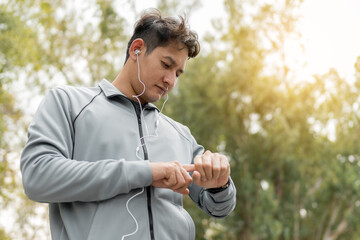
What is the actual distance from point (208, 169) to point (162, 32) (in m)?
0.69

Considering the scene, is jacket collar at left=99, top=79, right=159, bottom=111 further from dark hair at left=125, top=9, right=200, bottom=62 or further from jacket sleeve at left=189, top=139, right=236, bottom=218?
jacket sleeve at left=189, top=139, right=236, bottom=218

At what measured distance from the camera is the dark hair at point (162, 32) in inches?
74.5

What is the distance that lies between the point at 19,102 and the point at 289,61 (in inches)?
275

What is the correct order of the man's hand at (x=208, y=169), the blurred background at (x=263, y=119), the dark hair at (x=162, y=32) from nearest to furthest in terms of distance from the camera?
the man's hand at (x=208, y=169), the dark hair at (x=162, y=32), the blurred background at (x=263, y=119)

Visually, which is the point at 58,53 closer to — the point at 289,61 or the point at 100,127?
the point at 289,61

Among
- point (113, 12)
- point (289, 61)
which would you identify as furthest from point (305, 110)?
point (113, 12)

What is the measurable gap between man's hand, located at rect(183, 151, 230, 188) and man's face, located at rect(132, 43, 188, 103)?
43 cm

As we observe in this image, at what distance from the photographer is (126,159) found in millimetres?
1604

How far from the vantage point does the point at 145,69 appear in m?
1.86

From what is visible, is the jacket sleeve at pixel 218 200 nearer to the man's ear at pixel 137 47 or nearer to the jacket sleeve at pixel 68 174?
the jacket sleeve at pixel 68 174

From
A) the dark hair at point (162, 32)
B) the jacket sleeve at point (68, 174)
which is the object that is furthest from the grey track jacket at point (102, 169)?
the dark hair at point (162, 32)

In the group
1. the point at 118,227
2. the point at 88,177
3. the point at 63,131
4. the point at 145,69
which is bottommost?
the point at 118,227

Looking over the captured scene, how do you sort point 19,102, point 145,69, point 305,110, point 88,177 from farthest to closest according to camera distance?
point 19,102 → point 305,110 → point 145,69 → point 88,177

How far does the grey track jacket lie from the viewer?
1.42 metres
